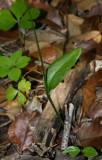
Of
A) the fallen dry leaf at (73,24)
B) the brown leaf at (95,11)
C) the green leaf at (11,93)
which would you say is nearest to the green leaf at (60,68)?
the green leaf at (11,93)

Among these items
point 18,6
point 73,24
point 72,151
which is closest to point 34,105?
point 72,151

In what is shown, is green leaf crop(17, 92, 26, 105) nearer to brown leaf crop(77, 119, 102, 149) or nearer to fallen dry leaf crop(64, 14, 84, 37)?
brown leaf crop(77, 119, 102, 149)

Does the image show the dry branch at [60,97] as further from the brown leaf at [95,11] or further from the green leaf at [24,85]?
the brown leaf at [95,11]

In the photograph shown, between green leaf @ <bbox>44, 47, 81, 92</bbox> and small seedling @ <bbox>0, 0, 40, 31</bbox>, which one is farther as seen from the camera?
small seedling @ <bbox>0, 0, 40, 31</bbox>

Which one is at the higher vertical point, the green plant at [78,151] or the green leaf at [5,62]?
the green leaf at [5,62]

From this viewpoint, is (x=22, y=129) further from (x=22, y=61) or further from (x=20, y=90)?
(x=22, y=61)

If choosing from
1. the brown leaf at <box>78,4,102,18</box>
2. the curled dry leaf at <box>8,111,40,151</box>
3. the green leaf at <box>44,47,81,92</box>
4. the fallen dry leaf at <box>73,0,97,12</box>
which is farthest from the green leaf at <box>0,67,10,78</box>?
the fallen dry leaf at <box>73,0,97,12</box>
